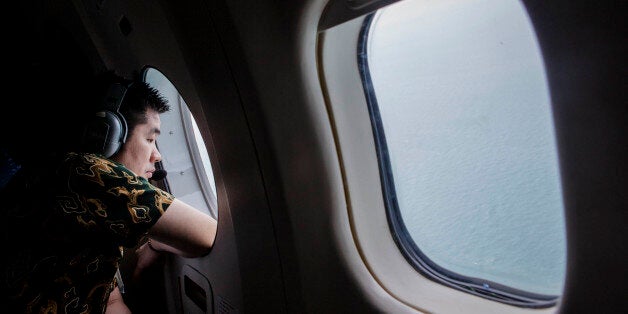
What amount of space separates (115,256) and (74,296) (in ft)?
0.56

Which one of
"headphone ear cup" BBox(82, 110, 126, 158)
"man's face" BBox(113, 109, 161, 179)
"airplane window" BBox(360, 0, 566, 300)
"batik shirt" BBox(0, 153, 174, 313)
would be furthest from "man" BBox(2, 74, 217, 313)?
"airplane window" BBox(360, 0, 566, 300)

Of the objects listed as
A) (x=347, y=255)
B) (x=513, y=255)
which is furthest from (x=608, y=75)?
(x=347, y=255)

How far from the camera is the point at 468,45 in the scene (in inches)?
33.3

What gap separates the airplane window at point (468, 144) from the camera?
0.77 meters

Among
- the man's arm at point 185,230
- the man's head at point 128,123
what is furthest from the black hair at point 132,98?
the man's arm at point 185,230

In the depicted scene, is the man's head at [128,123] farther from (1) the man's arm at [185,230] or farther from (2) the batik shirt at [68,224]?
(1) the man's arm at [185,230]

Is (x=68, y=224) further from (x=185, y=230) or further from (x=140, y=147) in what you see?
(x=140, y=147)

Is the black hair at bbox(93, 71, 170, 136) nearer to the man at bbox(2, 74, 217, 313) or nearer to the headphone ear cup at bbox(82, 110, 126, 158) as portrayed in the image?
the headphone ear cup at bbox(82, 110, 126, 158)

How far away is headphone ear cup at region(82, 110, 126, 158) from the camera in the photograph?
1.34 metres

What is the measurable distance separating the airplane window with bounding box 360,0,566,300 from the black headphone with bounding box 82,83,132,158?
1.01 meters

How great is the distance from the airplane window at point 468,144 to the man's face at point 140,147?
3.40 ft

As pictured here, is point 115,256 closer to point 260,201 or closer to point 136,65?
point 260,201

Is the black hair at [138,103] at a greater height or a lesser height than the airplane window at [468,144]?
greater

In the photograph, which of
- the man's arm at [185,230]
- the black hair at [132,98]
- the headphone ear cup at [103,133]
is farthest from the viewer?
the black hair at [132,98]
